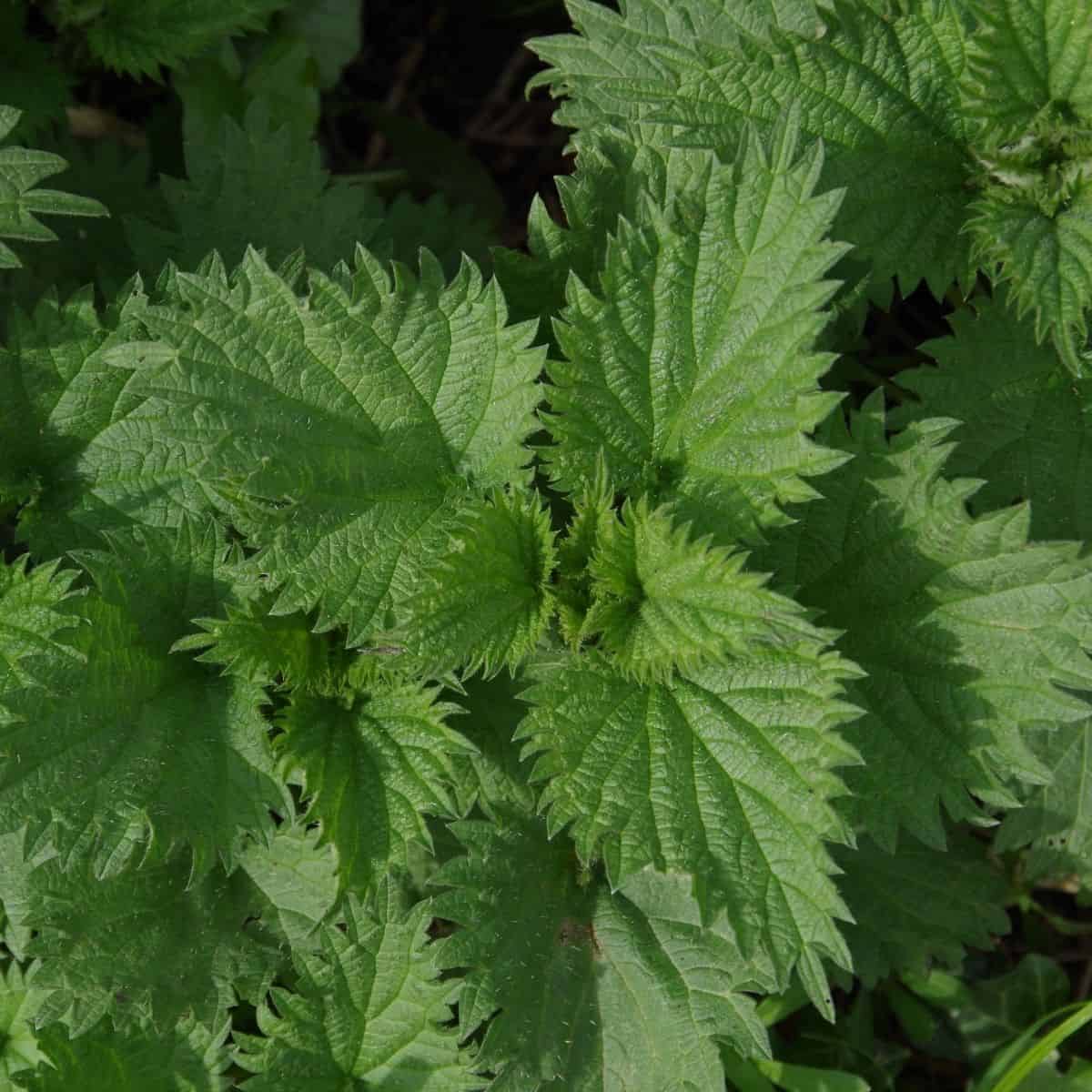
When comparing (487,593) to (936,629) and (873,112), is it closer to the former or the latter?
(936,629)

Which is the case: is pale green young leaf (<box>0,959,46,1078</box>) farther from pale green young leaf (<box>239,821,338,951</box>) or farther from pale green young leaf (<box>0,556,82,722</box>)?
pale green young leaf (<box>0,556,82,722</box>)

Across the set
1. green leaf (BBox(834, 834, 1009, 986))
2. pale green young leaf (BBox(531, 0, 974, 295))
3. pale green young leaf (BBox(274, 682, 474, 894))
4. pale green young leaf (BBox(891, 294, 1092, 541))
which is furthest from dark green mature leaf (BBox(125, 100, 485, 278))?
green leaf (BBox(834, 834, 1009, 986))

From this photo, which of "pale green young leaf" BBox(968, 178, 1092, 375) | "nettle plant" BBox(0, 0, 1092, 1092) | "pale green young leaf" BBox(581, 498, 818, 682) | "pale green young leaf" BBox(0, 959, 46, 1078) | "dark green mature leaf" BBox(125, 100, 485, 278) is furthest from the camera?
"dark green mature leaf" BBox(125, 100, 485, 278)

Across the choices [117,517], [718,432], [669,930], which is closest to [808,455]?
[718,432]

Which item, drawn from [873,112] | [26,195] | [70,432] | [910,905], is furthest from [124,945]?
[873,112]

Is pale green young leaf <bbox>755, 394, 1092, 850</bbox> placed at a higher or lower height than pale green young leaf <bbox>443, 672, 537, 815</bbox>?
higher

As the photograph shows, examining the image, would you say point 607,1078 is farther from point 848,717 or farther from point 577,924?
point 848,717
